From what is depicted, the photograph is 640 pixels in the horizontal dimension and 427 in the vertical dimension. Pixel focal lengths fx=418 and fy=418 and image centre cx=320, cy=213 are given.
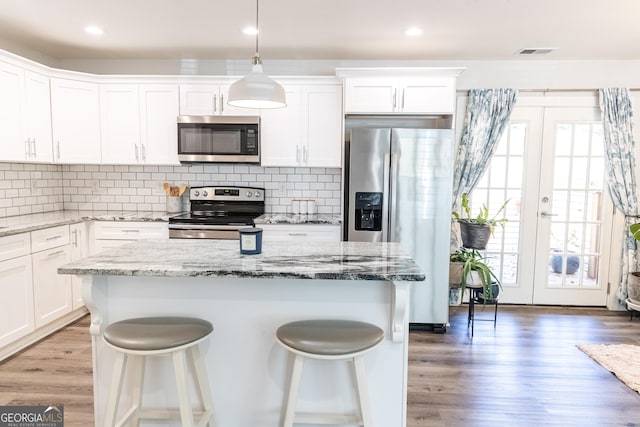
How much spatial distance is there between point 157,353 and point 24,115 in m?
2.82

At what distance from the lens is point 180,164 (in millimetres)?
4035

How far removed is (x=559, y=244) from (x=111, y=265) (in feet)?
13.8

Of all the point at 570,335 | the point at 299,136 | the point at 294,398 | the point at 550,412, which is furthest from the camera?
the point at 299,136

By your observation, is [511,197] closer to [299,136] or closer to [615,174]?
[615,174]

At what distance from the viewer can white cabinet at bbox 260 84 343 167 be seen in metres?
3.92

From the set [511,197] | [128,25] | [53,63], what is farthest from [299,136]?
[53,63]

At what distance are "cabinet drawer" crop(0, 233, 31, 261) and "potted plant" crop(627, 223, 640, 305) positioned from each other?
5.07 metres

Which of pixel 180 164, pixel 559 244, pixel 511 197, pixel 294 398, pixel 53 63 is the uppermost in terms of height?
pixel 53 63

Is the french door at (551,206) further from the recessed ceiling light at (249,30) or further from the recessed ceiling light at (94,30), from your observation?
the recessed ceiling light at (94,30)

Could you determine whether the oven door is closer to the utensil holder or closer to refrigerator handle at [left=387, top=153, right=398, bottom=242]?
the utensil holder

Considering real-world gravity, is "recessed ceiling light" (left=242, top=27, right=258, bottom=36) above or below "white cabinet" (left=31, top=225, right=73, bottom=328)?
above

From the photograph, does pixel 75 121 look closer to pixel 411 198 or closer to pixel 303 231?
pixel 303 231

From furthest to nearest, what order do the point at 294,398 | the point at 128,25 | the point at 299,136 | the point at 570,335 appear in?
1. the point at 299,136
2. the point at 570,335
3. the point at 128,25
4. the point at 294,398

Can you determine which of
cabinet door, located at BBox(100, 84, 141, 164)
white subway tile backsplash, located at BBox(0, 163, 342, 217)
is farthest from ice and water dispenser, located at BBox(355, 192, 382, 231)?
cabinet door, located at BBox(100, 84, 141, 164)
